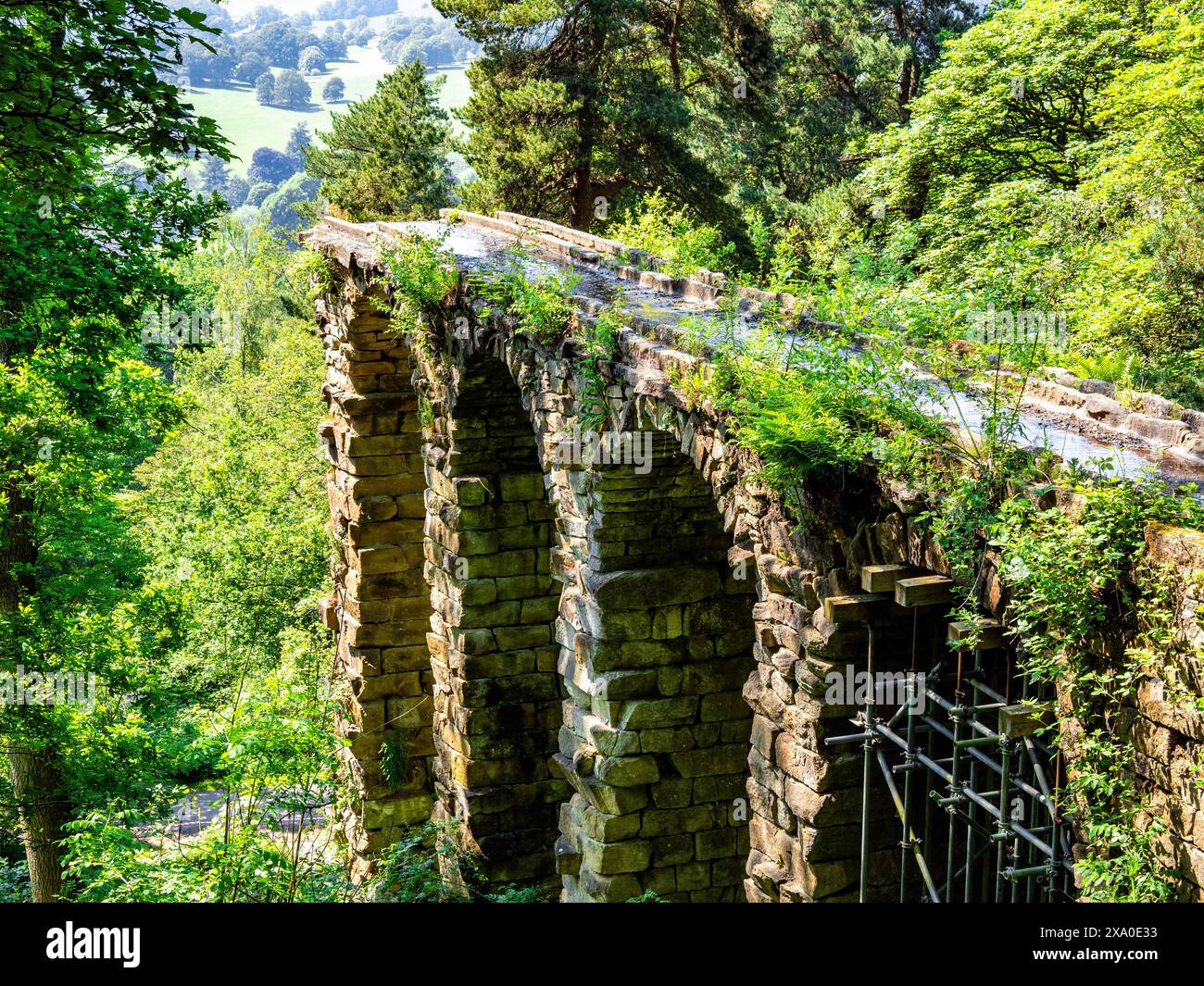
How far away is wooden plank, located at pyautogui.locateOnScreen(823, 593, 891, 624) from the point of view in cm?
485

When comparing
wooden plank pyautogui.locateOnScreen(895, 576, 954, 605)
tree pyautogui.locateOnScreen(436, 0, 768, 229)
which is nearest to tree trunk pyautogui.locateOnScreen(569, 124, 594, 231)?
tree pyautogui.locateOnScreen(436, 0, 768, 229)

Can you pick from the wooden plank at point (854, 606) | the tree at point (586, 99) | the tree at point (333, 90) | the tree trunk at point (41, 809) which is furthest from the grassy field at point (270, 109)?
the wooden plank at point (854, 606)

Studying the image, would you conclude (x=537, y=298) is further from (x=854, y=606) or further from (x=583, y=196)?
(x=583, y=196)

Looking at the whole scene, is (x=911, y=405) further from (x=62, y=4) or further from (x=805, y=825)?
(x=62, y=4)

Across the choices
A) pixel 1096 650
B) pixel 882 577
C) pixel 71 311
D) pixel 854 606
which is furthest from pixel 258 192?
pixel 1096 650

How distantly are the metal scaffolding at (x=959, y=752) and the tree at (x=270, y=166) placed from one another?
111 metres

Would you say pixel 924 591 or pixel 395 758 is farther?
pixel 395 758

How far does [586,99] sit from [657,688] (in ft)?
40.5

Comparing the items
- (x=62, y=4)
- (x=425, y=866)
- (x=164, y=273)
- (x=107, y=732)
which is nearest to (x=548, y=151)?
(x=164, y=273)

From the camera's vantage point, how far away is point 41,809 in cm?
1180

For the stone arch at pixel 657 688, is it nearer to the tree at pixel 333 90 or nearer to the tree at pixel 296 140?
the tree at pixel 296 140

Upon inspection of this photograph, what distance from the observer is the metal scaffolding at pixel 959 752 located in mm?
3750

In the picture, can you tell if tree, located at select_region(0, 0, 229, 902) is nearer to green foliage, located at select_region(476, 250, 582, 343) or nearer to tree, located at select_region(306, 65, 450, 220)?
green foliage, located at select_region(476, 250, 582, 343)
